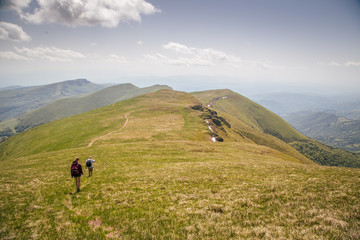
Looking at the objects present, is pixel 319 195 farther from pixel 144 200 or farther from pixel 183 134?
pixel 183 134

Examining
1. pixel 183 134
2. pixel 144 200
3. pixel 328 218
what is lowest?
pixel 183 134

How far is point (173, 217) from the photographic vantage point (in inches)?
509

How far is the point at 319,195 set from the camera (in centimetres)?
1587

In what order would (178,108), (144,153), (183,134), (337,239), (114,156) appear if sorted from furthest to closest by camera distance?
(178,108) → (183,134) → (144,153) → (114,156) → (337,239)

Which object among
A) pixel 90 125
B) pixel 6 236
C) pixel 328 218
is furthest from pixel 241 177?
pixel 90 125

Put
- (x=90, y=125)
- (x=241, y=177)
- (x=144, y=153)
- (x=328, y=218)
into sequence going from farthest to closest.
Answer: (x=90, y=125)
(x=144, y=153)
(x=241, y=177)
(x=328, y=218)

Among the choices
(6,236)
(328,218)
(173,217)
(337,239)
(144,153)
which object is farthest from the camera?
(144,153)

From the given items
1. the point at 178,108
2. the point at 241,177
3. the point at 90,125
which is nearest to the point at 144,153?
the point at 241,177

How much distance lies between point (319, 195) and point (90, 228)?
2118 cm

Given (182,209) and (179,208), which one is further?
(179,208)

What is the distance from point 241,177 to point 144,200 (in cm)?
1460

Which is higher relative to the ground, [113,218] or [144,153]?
[113,218]

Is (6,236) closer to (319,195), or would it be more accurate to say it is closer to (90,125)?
(319,195)

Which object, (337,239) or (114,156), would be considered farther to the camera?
(114,156)
